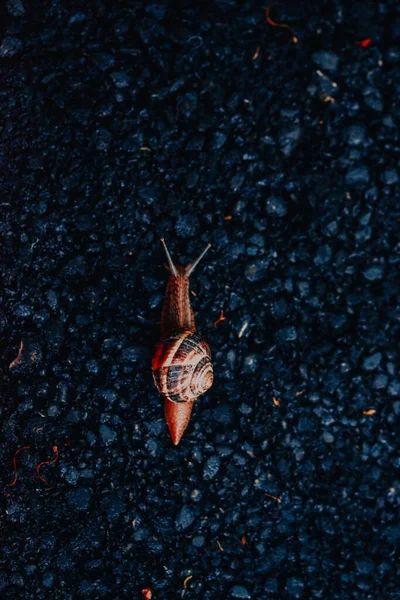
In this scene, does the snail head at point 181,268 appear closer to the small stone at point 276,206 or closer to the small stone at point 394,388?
the small stone at point 276,206

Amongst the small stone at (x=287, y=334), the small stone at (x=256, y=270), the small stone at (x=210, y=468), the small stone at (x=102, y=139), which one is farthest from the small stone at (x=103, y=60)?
the small stone at (x=210, y=468)

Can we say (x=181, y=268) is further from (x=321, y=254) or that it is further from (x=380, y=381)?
(x=380, y=381)

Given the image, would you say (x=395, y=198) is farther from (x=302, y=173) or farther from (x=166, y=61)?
(x=166, y=61)

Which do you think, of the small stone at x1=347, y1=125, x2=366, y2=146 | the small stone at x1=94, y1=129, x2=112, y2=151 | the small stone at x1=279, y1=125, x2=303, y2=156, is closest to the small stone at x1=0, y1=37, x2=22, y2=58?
the small stone at x1=94, y1=129, x2=112, y2=151

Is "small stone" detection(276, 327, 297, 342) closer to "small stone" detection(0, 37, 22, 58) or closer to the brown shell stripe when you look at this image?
the brown shell stripe

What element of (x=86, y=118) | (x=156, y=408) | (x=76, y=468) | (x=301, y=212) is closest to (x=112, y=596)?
(x=76, y=468)

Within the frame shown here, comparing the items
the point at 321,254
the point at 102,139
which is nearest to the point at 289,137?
the point at 321,254

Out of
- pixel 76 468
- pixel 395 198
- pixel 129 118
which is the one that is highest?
pixel 129 118
